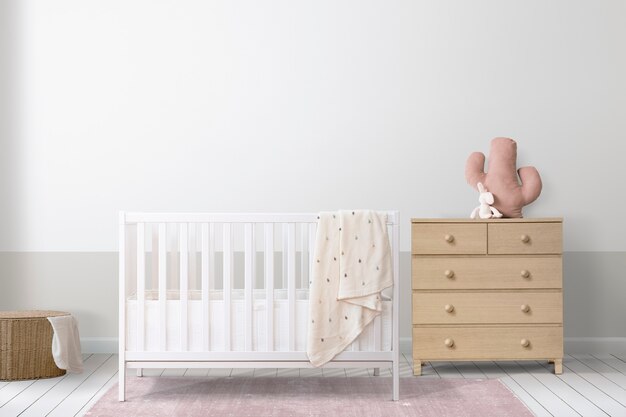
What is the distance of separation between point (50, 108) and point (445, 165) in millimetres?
1990

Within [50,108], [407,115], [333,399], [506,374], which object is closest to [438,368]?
[506,374]

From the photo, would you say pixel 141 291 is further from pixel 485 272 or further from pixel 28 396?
pixel 485 272

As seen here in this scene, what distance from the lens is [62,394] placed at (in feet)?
10.7

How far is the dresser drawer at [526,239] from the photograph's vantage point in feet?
12.0

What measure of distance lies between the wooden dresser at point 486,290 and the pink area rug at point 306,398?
0.20m

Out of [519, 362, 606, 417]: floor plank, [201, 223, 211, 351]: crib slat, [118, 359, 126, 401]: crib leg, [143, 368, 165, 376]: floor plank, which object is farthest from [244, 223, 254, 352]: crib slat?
[519, 362, 606, 417]: floor plank

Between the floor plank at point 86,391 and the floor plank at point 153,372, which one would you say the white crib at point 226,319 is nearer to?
the floor plank at point 86,391

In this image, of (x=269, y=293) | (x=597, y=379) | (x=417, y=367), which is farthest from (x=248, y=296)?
(x=597, y=379)

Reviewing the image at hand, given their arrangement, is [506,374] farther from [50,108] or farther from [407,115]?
[50,108]

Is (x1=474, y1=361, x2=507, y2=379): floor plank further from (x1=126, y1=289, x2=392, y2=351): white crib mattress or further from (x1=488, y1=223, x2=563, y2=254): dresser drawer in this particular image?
(x1=126, y1=289, x2=392, y2=351): white crib mattress

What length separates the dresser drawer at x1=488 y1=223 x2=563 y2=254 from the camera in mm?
3662

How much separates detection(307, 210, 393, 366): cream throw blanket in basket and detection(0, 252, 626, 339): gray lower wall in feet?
3.50

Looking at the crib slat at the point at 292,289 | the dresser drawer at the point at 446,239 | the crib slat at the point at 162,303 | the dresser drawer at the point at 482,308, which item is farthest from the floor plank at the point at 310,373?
the crib slat at the point at 162,303

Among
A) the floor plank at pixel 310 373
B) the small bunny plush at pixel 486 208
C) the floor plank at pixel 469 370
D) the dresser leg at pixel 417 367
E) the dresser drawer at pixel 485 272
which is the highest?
the small bunny plush at pixel 486 208
